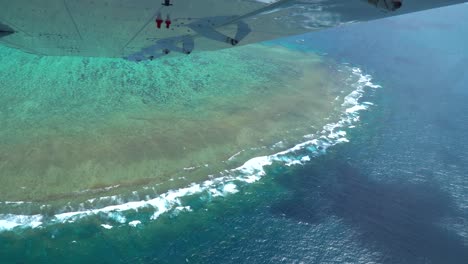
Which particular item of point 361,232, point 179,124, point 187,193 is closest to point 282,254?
point 361,232

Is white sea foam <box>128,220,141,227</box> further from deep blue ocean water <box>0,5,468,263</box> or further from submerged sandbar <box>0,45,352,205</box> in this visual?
submerged sandbar <box>0,45,352,205</box>

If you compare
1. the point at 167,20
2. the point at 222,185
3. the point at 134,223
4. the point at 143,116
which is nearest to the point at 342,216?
the point at 222,185

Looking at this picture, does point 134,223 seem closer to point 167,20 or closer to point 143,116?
point 143,116

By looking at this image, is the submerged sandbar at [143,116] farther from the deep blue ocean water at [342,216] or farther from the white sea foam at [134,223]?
the deep blue ocean water at [342,216]

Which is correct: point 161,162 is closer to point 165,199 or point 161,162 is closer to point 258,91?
point 165,199

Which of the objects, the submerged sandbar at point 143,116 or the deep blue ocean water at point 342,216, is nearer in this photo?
the deep blue ocean water at point 342,216

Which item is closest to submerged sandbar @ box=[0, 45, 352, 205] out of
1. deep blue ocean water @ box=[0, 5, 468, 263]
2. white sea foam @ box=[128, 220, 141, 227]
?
white sea foam @ box=[128, 220, 141, 227]

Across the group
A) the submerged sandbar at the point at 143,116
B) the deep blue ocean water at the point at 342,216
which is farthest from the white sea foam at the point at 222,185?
the submerged sandbar at the point at 143,116
